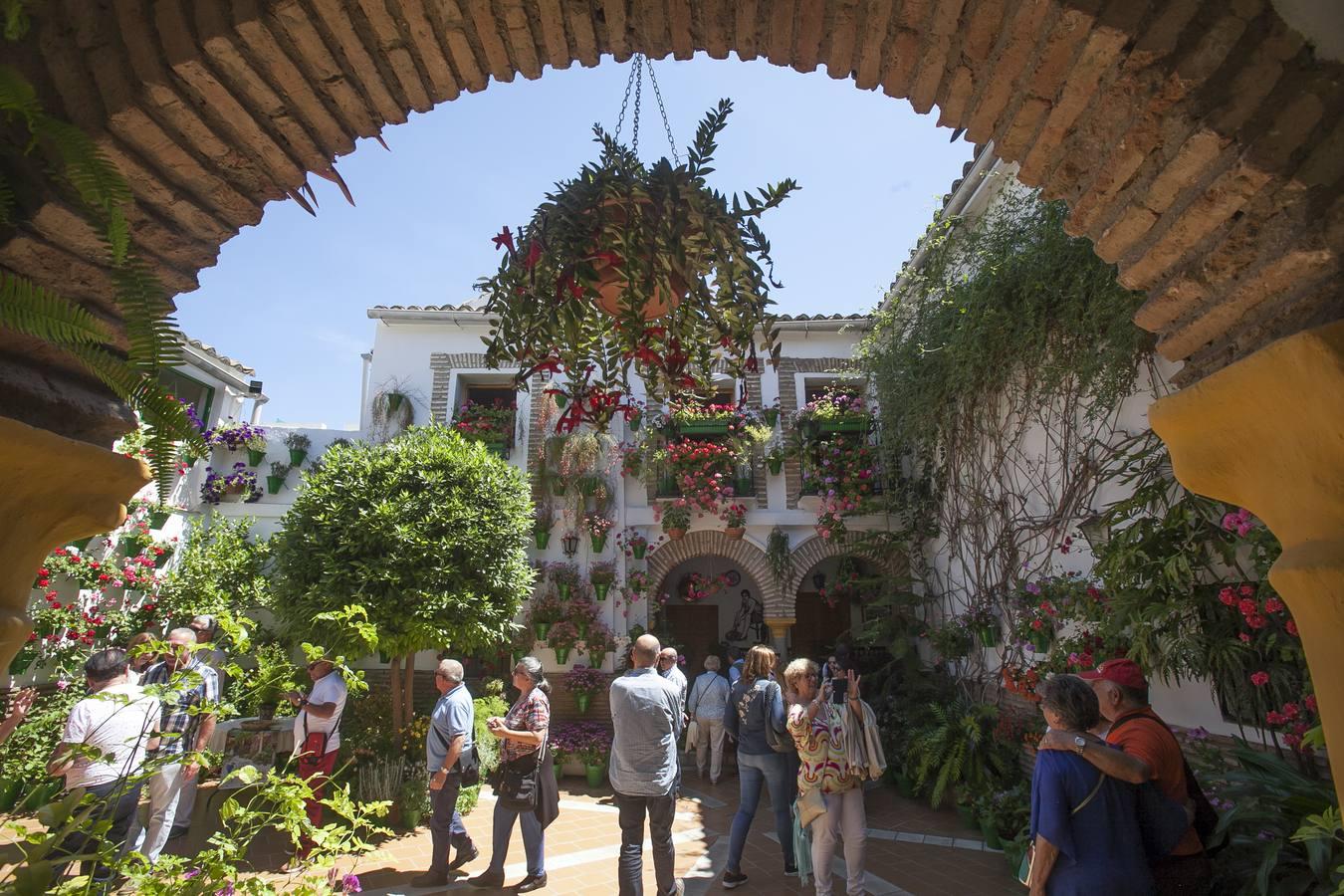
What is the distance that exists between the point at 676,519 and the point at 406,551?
375 cm

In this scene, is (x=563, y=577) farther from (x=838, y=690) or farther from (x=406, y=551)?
(x=838, y=690)

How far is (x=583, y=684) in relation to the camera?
346 inches

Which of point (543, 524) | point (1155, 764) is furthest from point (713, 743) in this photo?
point (1155, 764)

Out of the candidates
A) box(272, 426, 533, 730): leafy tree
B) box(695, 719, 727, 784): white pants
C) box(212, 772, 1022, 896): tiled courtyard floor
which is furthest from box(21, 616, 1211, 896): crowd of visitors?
box(695, 719, 727, 784): white pants

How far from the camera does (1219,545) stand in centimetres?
389

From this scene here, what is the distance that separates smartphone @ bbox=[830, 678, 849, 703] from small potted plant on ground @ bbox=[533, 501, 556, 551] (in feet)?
18.2

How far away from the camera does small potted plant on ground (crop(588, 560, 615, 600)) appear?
9.28m

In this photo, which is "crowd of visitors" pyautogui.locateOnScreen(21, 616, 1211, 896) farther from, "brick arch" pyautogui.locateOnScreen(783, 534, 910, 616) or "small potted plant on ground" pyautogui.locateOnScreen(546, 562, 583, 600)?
"brick arch" pyautogui.locateOnScreen(783, 534, 910, 616)

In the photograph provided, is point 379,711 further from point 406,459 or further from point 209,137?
point 209,137

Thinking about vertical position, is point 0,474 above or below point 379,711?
above

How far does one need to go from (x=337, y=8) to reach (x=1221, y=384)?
7.43ft

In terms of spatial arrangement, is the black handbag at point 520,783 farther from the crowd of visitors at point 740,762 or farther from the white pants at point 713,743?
the white pants at point 713,743

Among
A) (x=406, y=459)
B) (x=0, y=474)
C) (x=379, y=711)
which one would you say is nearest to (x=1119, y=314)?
(x=0, y=474)

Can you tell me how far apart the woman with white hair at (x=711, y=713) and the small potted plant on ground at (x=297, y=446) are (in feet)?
19.5
